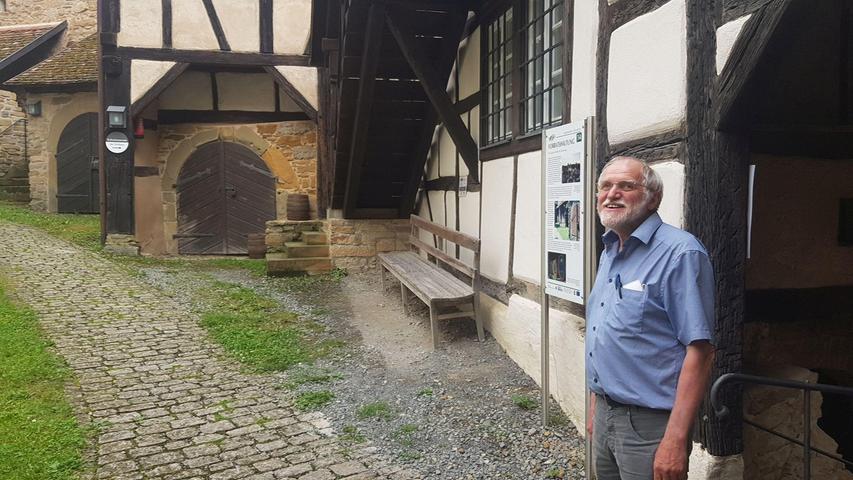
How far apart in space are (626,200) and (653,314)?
372 mm

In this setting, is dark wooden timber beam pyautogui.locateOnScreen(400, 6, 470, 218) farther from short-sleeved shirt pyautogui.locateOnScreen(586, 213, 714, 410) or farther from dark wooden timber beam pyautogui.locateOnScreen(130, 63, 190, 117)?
short-sleeved shirt pyautogui.locateOnScreen(586, 213, 714, 410)

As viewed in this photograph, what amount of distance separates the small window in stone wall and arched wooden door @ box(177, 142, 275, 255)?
9299 millimetres

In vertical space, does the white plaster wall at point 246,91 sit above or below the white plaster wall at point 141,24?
below

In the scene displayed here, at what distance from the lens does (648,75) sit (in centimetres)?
263

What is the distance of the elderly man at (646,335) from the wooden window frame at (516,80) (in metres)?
2.08

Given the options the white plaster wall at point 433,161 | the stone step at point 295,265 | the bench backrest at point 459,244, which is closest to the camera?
the bench backrest at point 459,244

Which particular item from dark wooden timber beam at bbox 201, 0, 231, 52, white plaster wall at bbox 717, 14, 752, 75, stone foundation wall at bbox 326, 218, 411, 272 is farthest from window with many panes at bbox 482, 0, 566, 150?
dark wooden timber beam at bbox 201, 0, 231, 52

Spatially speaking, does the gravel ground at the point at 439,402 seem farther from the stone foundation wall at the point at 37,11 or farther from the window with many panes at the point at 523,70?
the stone foundation wall at the point at 37,11

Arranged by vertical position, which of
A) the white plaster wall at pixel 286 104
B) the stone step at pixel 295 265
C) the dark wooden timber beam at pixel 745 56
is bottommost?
the stone step at pixel 295 265

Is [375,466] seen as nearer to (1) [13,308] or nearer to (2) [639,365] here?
(2) [639,365]

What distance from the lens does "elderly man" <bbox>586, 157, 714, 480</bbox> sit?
1750mm

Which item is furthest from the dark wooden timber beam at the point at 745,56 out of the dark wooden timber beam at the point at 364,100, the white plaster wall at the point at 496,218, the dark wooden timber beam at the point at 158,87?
the dark wooden timber beam at the point at 158,87

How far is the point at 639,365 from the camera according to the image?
1852 mm

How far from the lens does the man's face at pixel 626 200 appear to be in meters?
1.93
